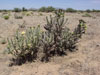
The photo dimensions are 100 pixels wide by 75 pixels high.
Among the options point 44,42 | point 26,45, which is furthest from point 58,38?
point 26,45

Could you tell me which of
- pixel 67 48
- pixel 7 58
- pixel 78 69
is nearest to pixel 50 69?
pixel 78 69

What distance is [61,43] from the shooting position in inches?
212

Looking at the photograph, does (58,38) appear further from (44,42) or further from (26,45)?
(26,45)

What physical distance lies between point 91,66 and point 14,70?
2195mm

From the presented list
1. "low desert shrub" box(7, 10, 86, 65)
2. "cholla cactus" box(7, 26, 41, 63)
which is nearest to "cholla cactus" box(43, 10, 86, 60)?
"low desert shrub" box(7, 10, 86, 65)

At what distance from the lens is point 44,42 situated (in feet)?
16.9

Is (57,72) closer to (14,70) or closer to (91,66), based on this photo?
(91,66)

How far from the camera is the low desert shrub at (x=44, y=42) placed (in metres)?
5.12

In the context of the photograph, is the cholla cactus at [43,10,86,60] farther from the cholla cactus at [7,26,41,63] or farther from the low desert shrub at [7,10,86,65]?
the cholla cactus at [7,26,41,63]

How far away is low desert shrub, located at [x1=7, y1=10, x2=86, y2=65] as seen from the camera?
512 centimetres

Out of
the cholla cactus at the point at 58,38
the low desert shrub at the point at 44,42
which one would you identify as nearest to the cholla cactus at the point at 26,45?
the low desert shrub at the point at 44,42

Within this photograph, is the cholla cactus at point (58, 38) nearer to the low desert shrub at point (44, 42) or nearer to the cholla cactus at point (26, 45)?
the low desert shrub at point (44, 42)

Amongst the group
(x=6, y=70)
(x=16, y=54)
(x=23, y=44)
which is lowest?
(x=6, y=70)

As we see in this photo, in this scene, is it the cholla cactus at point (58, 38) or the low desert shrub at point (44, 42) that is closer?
the low desert shrub at point (44, 42)
